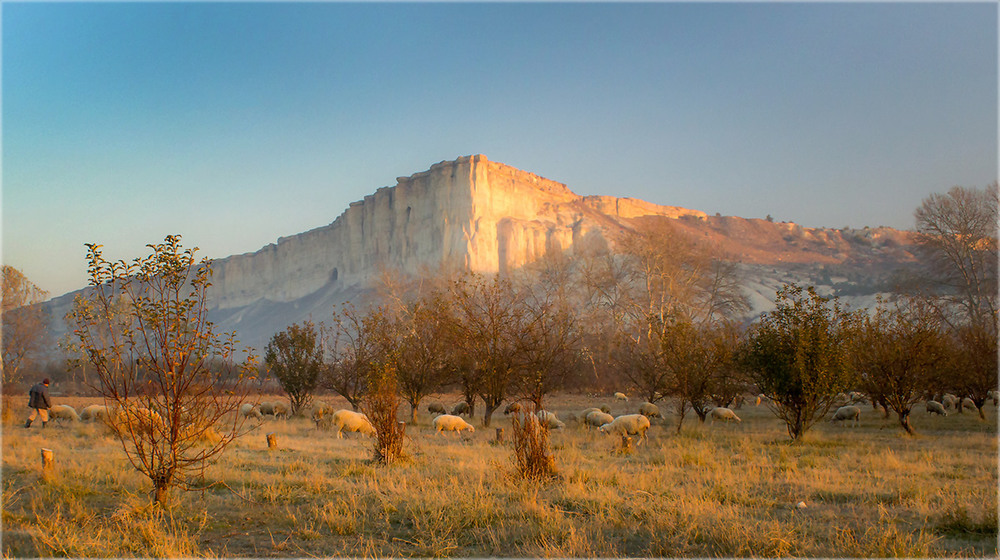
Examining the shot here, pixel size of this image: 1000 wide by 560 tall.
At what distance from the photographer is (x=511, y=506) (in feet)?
20.8

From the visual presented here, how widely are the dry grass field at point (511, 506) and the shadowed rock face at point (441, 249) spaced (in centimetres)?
5127

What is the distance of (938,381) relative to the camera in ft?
62.0

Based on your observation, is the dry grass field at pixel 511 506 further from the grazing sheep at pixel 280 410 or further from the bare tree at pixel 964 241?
the bare tree at pixel 964 241

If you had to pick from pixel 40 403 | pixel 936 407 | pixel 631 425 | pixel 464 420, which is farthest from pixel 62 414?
pixel 936 407

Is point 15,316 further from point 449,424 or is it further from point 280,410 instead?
point 449,424

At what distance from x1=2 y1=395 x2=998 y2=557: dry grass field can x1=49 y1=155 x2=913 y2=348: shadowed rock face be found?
5127 cm

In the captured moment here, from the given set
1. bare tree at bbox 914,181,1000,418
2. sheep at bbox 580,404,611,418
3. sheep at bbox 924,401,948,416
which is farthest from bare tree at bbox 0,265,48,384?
bare tree at bbox 914,181,1000,418

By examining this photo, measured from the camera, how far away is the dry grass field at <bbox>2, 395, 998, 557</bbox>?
510 centimetres

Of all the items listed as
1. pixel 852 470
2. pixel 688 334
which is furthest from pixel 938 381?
pixel 852 470

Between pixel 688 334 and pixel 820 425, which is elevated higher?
pixel 688 334

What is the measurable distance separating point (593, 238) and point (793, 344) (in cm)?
6336

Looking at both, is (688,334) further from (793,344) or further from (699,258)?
(699,258)

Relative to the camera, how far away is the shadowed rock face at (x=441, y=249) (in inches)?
2945

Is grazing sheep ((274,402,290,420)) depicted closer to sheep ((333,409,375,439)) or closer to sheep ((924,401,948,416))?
sheep ((333,409,375,439))
